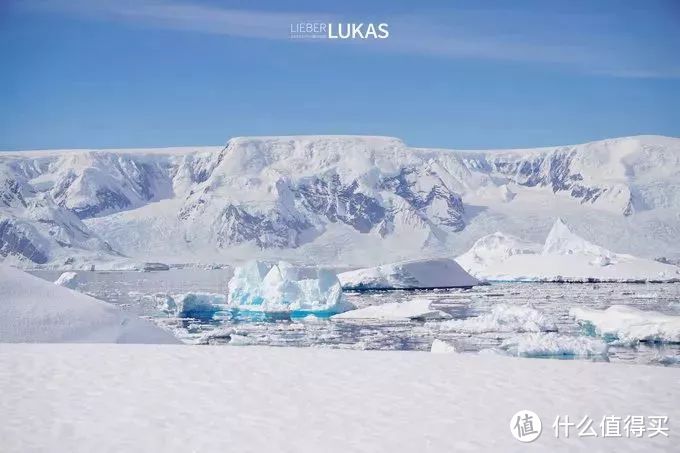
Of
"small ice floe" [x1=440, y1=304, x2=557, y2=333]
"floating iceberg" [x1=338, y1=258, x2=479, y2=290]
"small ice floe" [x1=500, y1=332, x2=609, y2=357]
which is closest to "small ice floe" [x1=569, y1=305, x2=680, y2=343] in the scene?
"small ice floe" [x1=440, y1=304, x2=557, y2=333]

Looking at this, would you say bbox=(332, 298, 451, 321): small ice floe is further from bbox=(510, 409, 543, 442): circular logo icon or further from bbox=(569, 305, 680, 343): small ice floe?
bbox=(510, 409, 543, 442): circular logo icon

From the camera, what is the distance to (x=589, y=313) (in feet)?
41.4

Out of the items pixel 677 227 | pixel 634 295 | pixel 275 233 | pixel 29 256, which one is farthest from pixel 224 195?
pixel 634 295

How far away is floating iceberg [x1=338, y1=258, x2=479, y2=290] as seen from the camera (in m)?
27.4

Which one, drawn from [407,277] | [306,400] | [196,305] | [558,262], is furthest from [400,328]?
[558,262]

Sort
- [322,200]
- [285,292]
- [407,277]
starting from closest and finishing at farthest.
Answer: [285,292], [407,277], [322,200]

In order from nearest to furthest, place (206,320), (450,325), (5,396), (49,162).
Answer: (5,396), (450,325), (206,320), (49,162)

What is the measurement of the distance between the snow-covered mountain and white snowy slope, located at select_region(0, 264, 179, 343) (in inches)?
1112

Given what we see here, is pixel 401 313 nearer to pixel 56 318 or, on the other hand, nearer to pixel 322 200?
pixel 56 318

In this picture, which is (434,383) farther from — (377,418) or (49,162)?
(49,162)

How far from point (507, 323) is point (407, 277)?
15.2 m

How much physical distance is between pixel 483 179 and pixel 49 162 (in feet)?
126

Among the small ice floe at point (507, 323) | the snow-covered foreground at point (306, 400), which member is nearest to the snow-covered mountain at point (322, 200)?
the small ice floe at point (507, 323)

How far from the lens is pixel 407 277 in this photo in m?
27.4
